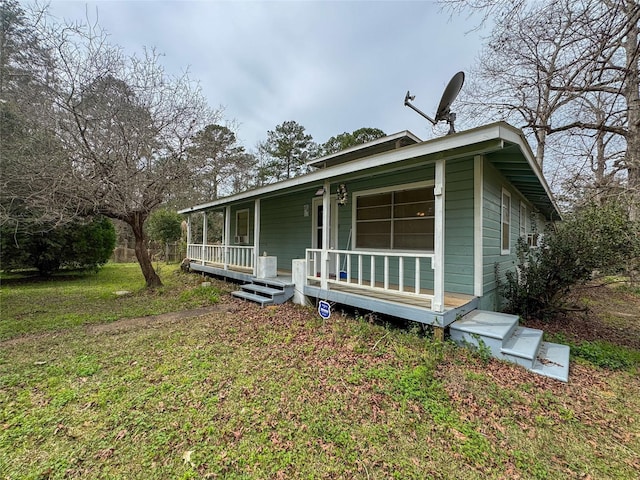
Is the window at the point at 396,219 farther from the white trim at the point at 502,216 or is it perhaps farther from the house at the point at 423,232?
the white trim at the point at 502,216

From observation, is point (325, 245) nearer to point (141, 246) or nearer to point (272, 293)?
point (272, 293)

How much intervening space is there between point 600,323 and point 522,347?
4.24 m

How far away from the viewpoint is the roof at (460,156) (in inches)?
128

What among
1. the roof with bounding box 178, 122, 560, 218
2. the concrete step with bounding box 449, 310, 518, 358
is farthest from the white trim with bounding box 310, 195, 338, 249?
the concrete step with bounding box 449, 310, 518, 358

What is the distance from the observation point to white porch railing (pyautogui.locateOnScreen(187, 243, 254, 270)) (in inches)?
321

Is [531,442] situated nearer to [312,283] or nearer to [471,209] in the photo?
[471,209]

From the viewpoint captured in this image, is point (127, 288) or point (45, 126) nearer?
point (45, 126)

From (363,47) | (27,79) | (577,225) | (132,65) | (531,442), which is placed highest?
(363,47)

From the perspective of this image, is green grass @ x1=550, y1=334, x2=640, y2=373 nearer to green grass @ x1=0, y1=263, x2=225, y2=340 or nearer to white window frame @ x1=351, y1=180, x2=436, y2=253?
white window frame @ x1=351, y1=180, x2=436, y2=253

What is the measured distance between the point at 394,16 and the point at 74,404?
929cm

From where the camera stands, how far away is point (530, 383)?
298cm

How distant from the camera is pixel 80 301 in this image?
691 centimetres

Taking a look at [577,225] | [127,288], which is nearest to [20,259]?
[127,288]

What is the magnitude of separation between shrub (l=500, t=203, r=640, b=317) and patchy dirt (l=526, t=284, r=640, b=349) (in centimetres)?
36
